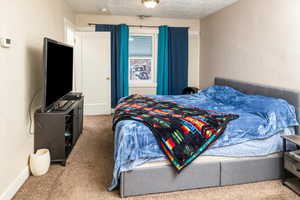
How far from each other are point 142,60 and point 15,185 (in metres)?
4.11

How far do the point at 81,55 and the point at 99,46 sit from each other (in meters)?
0.48

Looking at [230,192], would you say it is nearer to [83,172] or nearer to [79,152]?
[83,172]

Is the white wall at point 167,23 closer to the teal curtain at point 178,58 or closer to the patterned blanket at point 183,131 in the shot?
the teal curtain at point 178,58

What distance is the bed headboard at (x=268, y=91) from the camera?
8.48 ft

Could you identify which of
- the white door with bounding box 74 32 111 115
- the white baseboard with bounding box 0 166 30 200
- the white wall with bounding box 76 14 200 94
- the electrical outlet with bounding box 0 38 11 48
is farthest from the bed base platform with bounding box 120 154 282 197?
the white wall with bounding box 76 14 200 94

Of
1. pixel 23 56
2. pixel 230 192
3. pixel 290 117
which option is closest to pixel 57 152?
pixel 23 56

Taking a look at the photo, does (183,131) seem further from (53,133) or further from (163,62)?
(163,62)

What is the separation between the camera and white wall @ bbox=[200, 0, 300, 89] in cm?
277

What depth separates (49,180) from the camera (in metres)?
2.33

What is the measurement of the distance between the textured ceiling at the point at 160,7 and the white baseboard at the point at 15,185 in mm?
3298

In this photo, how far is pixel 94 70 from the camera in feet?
17.1

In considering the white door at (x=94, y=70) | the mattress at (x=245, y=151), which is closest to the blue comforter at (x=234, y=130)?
the mattress at (x=245, y=151)

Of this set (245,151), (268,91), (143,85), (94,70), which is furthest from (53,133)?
(143,85)

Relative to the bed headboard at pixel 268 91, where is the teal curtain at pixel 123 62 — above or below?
above
